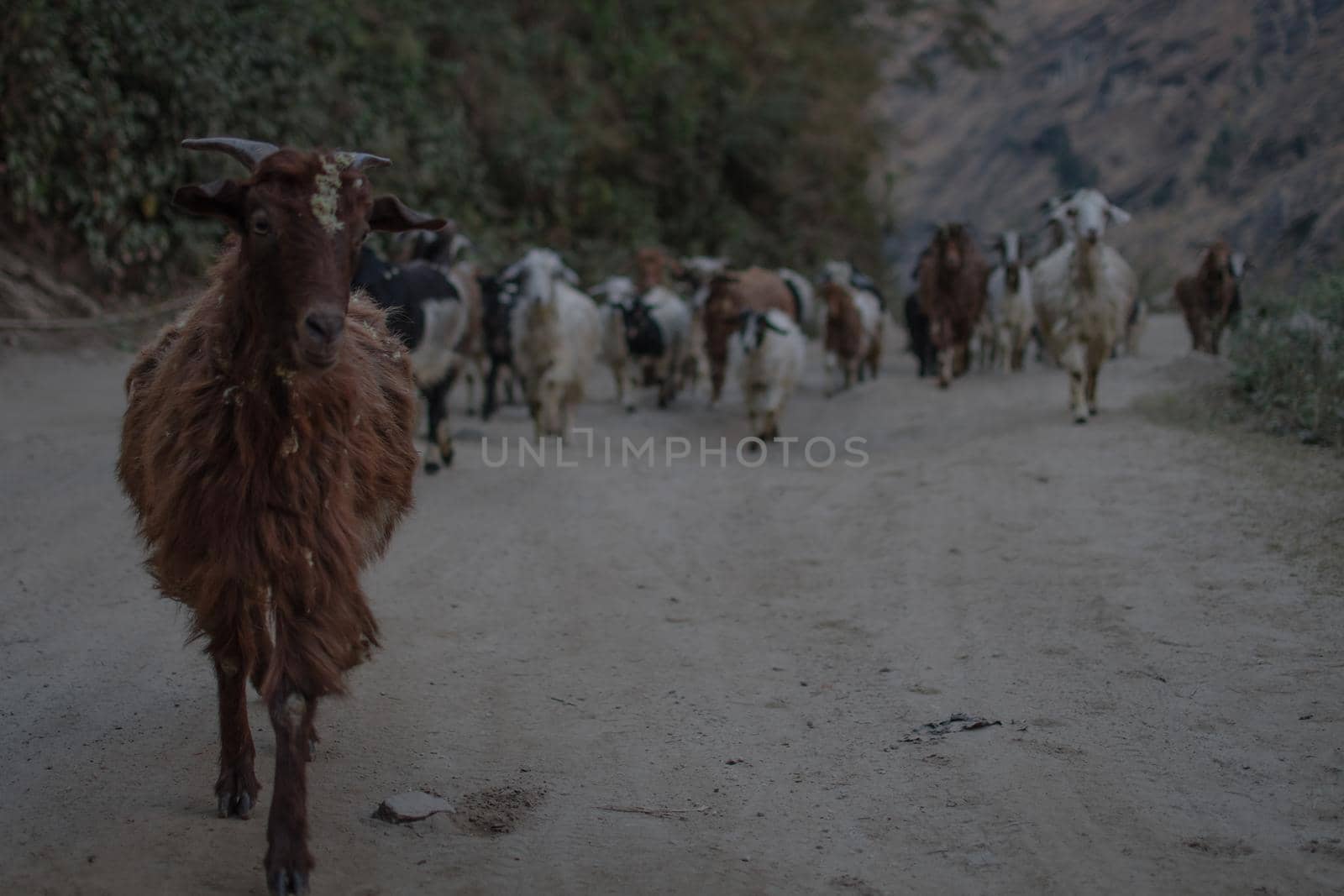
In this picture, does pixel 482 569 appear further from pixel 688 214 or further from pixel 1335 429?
pixel 688 214

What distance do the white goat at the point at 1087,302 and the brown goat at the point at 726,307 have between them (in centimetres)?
345

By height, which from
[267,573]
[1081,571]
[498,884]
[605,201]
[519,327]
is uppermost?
[605,201]

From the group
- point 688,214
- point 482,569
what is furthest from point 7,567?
point 688,214

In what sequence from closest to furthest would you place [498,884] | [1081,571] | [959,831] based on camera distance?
1. [498,884]
2. [959,831]
3. [1081,571]

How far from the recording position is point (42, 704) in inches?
191

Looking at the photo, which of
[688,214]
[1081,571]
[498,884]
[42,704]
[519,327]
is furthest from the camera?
[688,214]

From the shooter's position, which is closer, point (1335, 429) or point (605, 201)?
point (1335, 429)

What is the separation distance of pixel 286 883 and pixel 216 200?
205cm

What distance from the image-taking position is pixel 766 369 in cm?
1175

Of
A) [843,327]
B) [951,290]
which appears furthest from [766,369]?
[951,290]

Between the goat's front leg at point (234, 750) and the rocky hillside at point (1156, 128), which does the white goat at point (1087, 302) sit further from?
the goat's front leg at point (234, 750)

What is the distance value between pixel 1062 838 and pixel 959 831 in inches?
12.5

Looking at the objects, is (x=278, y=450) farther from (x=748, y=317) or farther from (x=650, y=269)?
(x=650, y=269)

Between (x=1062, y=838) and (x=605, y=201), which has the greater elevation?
(x=605, y=201)
